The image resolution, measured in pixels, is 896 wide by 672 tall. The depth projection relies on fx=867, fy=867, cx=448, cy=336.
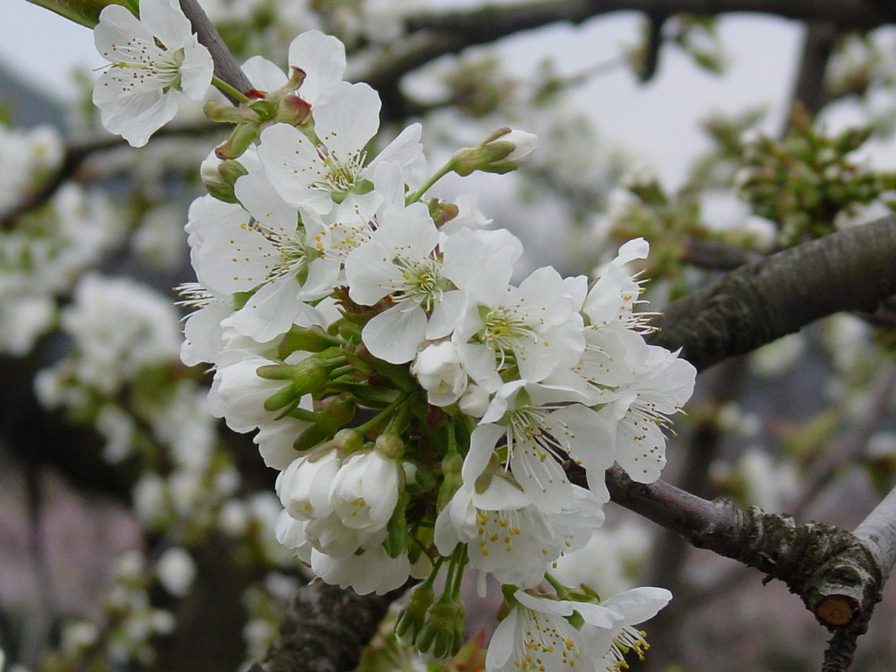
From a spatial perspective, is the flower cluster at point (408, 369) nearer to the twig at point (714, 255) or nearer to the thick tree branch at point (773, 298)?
the thick tree branch at point (773, 298)

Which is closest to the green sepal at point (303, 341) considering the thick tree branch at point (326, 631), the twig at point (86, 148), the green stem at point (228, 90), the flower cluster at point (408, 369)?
the flower cluster at point (408, 369)

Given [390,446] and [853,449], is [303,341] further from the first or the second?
[853,449]

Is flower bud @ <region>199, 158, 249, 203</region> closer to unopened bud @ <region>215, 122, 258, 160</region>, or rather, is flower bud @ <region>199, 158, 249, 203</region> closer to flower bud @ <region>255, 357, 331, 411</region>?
unopened bud @ <region>215, 122, 258, 160</region>

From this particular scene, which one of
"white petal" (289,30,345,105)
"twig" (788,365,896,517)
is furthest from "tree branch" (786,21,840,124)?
"white petal" (289,30,345,105)

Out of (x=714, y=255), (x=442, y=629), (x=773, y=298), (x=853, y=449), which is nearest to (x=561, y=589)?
(x=442, y=629)

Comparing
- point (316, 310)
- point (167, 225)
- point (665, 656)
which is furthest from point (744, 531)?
point (167, 225)

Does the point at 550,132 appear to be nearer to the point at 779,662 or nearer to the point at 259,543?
the point at 259,543
